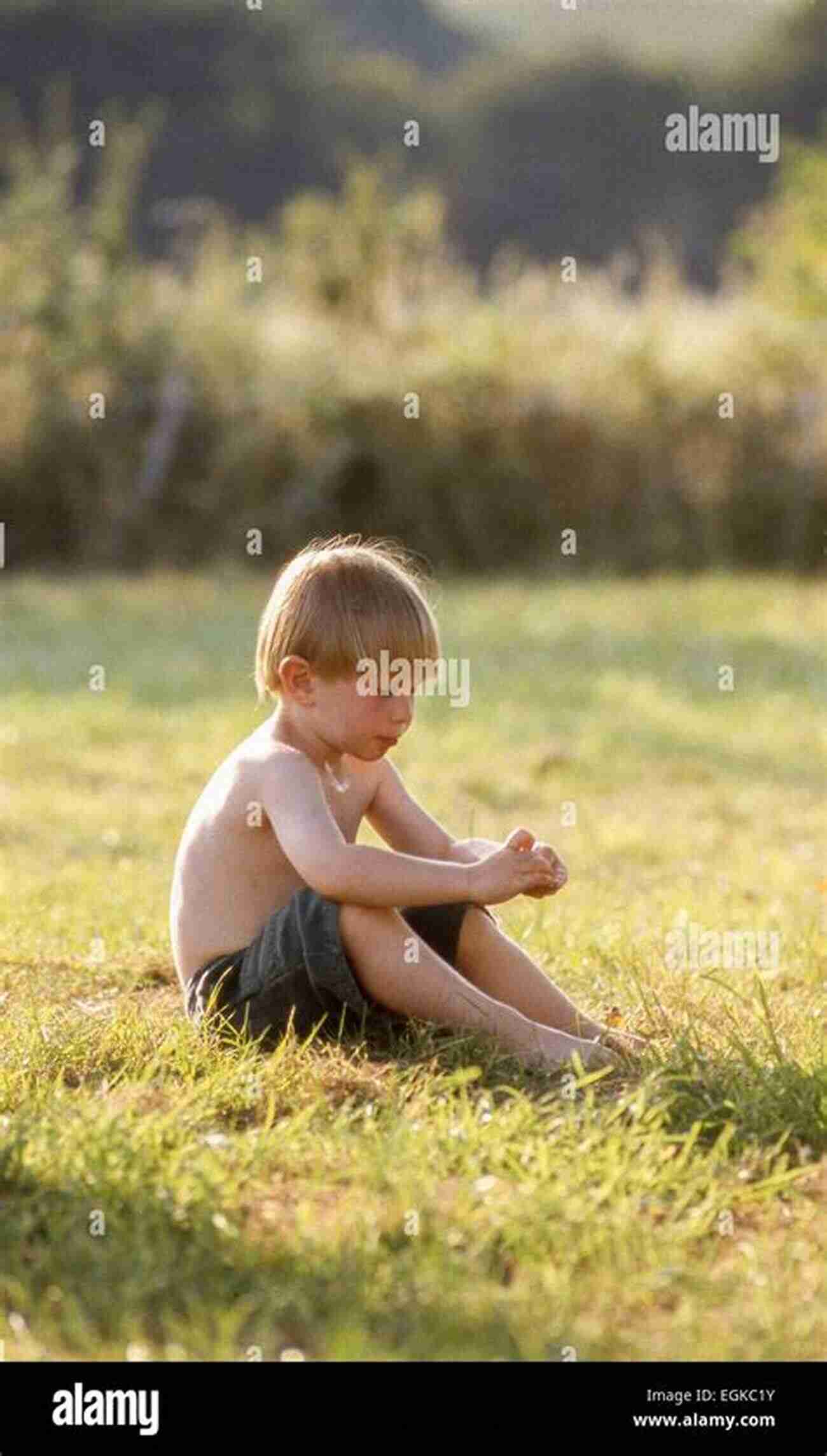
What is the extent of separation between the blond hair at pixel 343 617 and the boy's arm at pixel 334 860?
0.21m

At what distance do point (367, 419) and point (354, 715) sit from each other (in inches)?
451

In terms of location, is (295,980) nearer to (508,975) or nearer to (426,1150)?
(508,975)

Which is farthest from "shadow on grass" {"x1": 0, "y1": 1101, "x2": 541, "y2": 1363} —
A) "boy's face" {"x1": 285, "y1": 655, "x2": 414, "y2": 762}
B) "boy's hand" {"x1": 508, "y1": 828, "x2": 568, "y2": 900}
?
"boy's face" {"x1": 285, "y1": 655, "x2": 414, "y2": 762}

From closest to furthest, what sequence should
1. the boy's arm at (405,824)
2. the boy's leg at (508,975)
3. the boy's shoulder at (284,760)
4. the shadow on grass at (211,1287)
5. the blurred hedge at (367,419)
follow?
1. the shadow on grass at (211,1287)
2. the boy's shoulder at (284,760)
3. the boy's leg at (508,975)
4. the boy's arm at (405,824)
5. the blurred hedge at (367,419)

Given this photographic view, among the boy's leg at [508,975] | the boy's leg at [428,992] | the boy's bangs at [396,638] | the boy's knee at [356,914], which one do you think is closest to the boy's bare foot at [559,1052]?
the boy's leg at [428,992]

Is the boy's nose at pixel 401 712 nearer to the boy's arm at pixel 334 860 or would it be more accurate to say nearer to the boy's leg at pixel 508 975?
the boy's arm at pixel 334 860

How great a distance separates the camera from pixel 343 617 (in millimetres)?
3703

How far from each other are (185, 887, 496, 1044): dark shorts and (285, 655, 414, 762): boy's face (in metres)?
0.30

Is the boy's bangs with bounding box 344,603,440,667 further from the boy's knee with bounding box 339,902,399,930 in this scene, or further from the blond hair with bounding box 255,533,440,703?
the boy's knee with bounding box 339,902,399,930

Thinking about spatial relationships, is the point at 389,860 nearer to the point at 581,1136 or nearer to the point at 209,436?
the point at 581,1136

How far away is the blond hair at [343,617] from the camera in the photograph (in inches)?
146

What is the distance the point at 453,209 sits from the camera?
2998cm

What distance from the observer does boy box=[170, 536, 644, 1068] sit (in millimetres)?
3574

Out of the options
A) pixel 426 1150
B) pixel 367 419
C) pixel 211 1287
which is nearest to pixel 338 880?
pixel 426 1150
